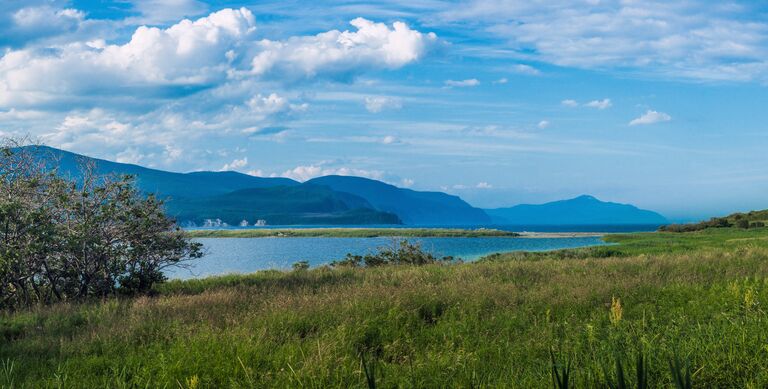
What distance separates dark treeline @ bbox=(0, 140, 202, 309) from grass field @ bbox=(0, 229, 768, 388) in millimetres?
2408

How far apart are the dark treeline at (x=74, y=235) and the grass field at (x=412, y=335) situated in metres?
2.41

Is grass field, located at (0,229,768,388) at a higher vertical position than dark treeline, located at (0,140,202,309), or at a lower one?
lower

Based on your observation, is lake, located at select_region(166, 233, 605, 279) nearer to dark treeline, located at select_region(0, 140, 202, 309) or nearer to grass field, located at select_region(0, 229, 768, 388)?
dark treeline, located at select_region(0, 140, 202, 309)

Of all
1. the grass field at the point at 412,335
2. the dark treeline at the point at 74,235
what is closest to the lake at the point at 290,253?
the dark treeline at the point at 74,235

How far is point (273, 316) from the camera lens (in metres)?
9.75

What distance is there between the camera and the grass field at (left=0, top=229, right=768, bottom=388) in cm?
639

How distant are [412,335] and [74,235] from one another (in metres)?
10.3

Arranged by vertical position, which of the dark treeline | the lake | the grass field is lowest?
the lake

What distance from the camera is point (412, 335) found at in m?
9.38

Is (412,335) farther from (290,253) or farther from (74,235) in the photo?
(290,253)

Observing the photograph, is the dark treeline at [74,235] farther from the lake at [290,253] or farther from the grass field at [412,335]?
the lake at [290,253]

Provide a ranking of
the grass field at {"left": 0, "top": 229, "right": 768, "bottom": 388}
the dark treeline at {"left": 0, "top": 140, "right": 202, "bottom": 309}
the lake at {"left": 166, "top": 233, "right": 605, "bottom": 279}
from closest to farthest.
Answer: the grass field at {"left": 0, "top": 229, "right": 768, "bottom": 388}
the dark treeline at {"left": 0, "top": 140, "right": 202, "bottom": 309}
the lake at {"left": 166, "top": 233, "right": 605, "bottom": 279}

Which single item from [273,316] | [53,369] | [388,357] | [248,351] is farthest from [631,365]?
[53,369]

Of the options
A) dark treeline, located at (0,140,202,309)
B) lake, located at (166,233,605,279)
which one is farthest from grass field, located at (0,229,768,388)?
lake, located at (166,233,605,279)
